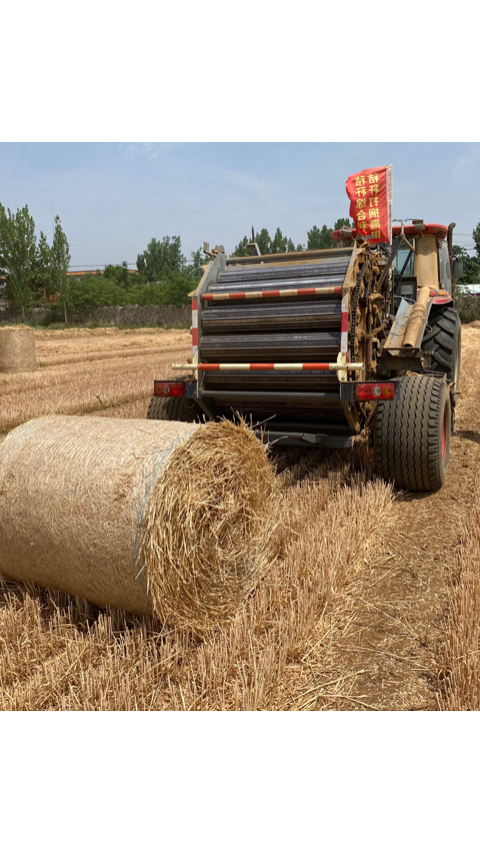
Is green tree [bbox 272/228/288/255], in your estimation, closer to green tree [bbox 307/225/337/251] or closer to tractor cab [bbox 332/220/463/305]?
green tree [bbox 307/225/337/251]

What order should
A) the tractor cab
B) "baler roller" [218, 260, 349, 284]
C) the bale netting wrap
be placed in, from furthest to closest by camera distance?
the tractor cab, "baler roller" [218, 260, 349, 284], the bale netting wrap

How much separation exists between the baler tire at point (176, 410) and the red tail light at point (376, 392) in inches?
64.0

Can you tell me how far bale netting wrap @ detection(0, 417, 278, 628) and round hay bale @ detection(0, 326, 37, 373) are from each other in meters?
10.6

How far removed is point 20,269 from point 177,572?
40848 mm

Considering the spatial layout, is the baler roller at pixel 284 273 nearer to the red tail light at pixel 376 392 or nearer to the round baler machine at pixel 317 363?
the round baler machine at pixel 317 363

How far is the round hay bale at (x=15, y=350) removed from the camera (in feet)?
43.4

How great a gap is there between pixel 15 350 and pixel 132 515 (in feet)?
38.0

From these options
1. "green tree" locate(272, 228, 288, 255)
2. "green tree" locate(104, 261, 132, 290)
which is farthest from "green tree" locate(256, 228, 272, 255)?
"green tree" locate(104, 261, 132, 290)

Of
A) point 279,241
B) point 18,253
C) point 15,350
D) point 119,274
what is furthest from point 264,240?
point 15,350

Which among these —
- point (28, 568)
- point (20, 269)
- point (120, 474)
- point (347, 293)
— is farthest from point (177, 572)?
point (20, 269)

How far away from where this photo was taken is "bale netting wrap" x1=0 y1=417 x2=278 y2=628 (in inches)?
114

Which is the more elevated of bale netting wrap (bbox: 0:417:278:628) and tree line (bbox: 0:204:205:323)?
tree line (bbox: 0:204:205:323)

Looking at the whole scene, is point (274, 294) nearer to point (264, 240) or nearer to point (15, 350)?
point (15, 350)

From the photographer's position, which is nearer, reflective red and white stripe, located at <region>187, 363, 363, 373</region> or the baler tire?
reflective red and white stripe, located at <region>187, 363, 363, 373</region>
